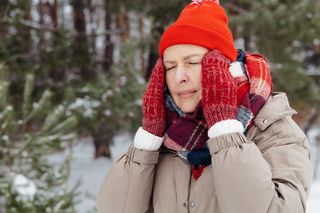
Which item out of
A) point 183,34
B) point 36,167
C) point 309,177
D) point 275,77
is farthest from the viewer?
point 275,77

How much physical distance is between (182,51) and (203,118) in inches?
9.9

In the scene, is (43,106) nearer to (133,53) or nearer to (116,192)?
(133,53)

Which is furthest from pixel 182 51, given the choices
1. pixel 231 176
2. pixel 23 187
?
pixel 23 187

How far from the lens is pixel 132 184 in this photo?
1646 millimetres

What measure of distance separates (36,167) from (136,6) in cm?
252

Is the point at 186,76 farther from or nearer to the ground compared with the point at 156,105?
farther from the ground

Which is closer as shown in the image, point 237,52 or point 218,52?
point 218,52

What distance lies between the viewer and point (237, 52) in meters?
1.76

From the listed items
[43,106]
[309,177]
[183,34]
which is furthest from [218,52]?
→ [43,106]

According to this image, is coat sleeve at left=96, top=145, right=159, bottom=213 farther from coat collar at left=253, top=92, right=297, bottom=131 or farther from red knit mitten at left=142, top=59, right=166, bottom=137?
coat collar at left=253, top=92, right=297, bottom=131

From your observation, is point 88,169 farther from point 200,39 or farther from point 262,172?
point 262,172

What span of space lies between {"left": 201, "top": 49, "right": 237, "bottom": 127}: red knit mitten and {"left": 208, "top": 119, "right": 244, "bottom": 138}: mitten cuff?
15 mm

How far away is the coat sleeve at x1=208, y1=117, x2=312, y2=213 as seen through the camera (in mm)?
1396

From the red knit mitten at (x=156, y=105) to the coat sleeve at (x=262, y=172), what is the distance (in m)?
0.27
